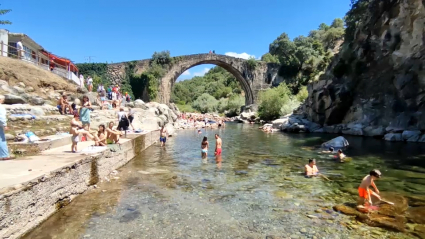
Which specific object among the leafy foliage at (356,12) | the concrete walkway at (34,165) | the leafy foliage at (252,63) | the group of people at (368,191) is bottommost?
the group of people at (368,191)

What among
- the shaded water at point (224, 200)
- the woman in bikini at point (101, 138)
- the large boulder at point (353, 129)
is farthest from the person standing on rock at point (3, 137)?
the large boulder at point (353, 129)

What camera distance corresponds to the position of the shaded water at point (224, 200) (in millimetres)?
5125

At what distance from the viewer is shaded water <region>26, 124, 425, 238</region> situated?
5.12 m

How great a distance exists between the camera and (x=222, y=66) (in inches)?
1807

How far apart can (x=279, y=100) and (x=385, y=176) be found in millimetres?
28906

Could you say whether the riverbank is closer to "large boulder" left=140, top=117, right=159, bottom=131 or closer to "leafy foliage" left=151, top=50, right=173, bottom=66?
"large boulder" left=140, top=117, right=159, bottom=131

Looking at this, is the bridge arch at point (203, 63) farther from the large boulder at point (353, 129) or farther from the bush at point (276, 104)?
the large boulder at point (353, 129)

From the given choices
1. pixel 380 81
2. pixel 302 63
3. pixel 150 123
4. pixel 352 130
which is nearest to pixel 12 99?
pixel 150 123

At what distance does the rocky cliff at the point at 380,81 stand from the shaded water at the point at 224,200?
33.3ft

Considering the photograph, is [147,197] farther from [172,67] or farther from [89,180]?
[172,67]

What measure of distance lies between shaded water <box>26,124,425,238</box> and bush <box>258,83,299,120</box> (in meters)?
25.7

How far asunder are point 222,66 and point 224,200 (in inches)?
1587

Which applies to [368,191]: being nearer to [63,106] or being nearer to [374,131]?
[63,106]

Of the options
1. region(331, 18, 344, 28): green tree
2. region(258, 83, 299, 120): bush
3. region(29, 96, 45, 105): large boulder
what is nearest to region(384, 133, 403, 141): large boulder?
region(258, 83, 299, 120): bush
